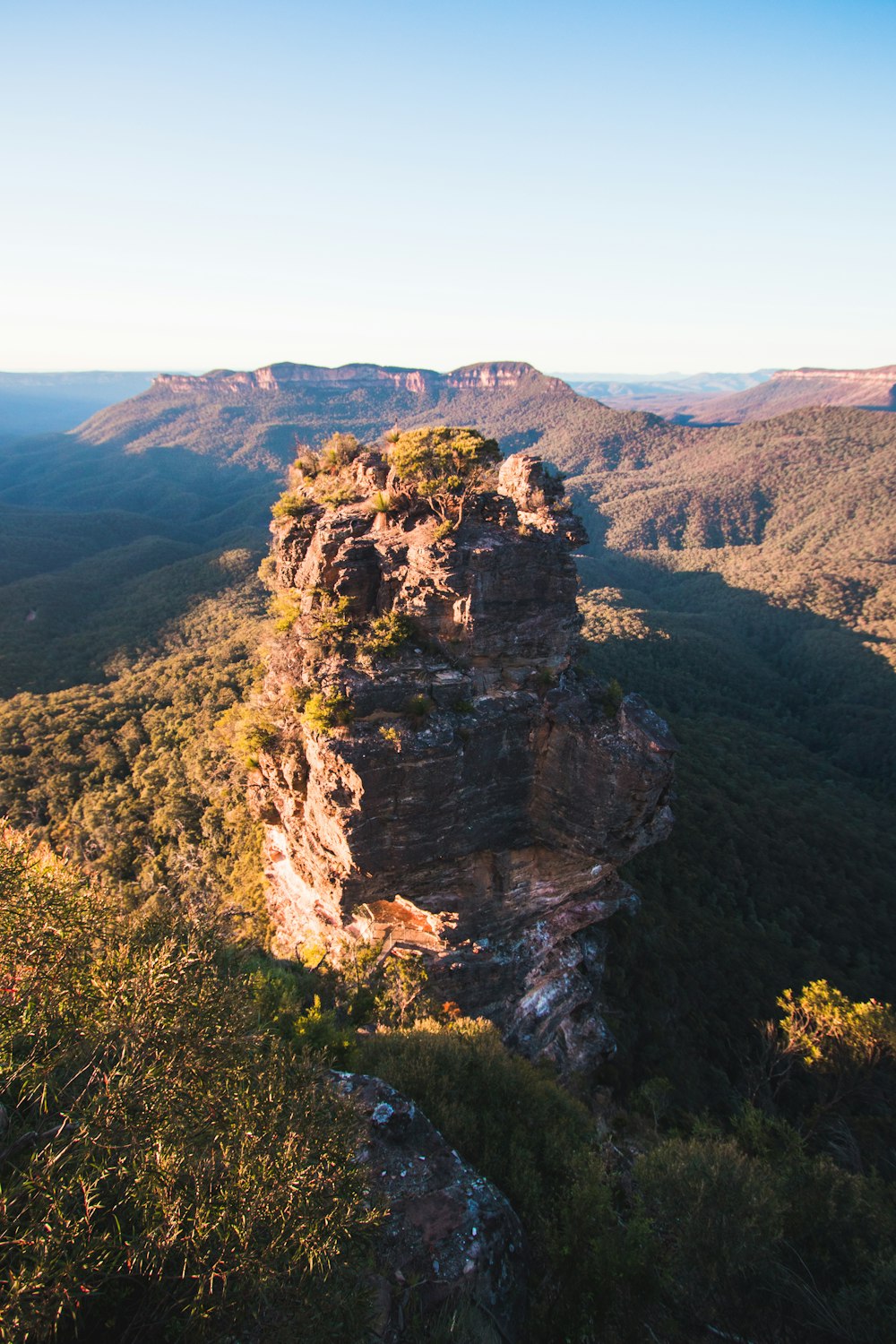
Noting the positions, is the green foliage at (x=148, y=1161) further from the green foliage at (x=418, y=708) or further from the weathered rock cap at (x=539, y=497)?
the weathered rock cap at (x=539, y=497)

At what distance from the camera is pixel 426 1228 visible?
10.4 metres

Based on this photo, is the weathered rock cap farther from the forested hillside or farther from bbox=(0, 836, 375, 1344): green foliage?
the forested hillside

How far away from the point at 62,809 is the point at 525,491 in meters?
32.9

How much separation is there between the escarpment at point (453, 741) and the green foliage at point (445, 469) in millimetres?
82

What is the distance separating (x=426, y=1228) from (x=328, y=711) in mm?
11285

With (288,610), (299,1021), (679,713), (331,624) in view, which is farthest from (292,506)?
(679,713)

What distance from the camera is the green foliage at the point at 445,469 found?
19.3 metres

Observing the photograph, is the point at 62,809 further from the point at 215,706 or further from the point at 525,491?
the point at 525,491

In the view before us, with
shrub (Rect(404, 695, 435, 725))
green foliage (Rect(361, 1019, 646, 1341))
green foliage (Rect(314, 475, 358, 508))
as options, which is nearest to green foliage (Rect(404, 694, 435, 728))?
shrub (Rect(404, 695, 435, 725))

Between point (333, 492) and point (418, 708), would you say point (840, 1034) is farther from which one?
point (333, 492)

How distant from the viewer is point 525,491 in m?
21.2

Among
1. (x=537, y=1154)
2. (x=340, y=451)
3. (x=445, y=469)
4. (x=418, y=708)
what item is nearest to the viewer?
(x=537, y=1154)

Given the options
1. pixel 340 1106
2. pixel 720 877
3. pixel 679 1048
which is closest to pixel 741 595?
pixel 720 877

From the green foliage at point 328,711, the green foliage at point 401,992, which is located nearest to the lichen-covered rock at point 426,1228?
the green foliage at point 401,992
